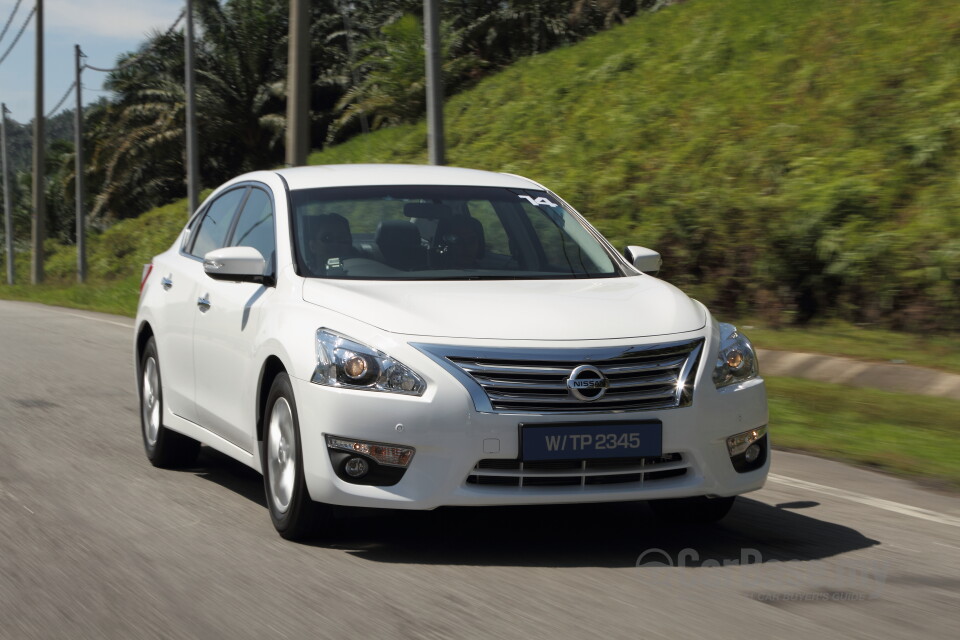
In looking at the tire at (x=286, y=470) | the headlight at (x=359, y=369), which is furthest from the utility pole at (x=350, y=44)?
the headlight at (x=359, y=369)

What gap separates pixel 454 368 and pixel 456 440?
0.27 meters

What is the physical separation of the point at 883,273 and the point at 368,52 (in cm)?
3231

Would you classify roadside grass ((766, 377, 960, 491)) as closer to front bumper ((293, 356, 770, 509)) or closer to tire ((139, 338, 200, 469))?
front bumper ((293, 356, 770, 509))

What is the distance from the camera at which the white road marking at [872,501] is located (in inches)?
243

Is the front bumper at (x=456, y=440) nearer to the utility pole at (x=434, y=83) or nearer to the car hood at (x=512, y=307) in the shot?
the car hood at (x=512, y=307)

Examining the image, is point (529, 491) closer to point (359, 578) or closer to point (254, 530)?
point (359, 578)

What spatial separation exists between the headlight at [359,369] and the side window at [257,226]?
1149 millimetres

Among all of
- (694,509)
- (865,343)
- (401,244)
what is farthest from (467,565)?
(865,343)

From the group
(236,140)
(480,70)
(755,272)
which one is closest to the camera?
(755,272)

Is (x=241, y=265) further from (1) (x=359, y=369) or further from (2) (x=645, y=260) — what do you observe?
(2) (x=645, y=260)

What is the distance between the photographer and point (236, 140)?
4922cm

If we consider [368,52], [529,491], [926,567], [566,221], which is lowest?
[926,567]

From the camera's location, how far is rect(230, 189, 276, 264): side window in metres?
6.50

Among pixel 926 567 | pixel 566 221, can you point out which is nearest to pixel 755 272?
pixel 566 221
